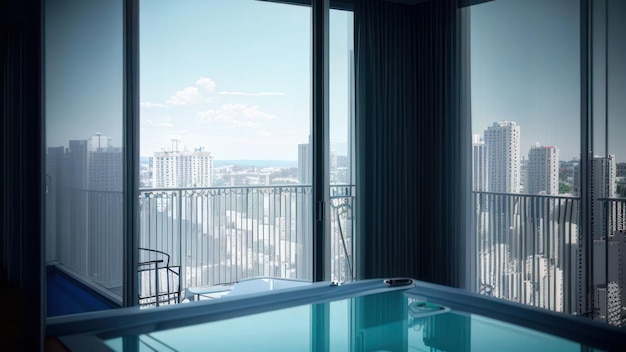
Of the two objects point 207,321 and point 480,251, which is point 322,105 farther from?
point 480,251

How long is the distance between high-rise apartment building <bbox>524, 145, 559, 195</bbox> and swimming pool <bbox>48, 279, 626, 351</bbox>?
2351 mm

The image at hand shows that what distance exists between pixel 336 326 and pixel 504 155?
10.00 ft

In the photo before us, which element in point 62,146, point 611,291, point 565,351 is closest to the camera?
point 565,351

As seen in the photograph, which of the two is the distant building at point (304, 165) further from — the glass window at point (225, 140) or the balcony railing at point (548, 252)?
the balcony railing at point (548, 252)

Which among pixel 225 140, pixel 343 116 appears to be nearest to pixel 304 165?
pixel 225 140

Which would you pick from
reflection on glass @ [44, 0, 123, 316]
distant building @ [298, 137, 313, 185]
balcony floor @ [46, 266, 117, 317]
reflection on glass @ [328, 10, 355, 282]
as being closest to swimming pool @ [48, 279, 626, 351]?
balcony floor @ [46, 266, 117, 317]

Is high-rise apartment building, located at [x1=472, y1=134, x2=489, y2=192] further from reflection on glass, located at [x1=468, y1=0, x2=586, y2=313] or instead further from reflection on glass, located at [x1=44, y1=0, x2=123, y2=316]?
reflection on glass, located at [x1=44, y1=0, x2=123, y2=316]

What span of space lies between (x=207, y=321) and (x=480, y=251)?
3.40 m

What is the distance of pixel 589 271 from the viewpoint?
3.85m

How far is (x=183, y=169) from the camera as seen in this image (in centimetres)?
577

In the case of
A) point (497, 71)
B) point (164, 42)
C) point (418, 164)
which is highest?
point (164, 42)

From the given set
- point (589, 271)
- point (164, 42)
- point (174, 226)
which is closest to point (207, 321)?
point (589, 271)

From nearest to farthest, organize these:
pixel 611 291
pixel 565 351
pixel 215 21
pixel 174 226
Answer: pixel 565 351 → pixel 611 291 → pixel 174 226 → pixel 215 21

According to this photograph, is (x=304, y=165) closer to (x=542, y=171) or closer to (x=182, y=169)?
(x=182, y=169)
